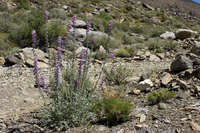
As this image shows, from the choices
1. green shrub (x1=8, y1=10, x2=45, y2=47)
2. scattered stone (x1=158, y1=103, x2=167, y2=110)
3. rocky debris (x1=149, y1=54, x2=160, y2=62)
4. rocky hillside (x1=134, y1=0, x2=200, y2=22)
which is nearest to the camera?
scattered stone (x1=158, y1=103, x2=167, y2=110)

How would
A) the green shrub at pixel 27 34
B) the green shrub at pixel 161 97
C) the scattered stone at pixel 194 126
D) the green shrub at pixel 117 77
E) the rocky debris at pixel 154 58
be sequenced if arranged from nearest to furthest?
1. the scattered stone at pixel 194 126
2. the green shrub at pixel 161 97
3. the green shrub at pixel 117 77
4. the rocky debris at pixel 154 58
5. the green shrub at pixel 27 34

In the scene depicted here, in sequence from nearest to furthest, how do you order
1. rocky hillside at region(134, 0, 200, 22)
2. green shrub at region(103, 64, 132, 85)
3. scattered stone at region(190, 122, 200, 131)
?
1. scattered stone at region(190, 122, 200, 131)
2. green shrub at region(103, 64, 132, 85)
3. rocky hillside at region(134, 0, 200, 22)

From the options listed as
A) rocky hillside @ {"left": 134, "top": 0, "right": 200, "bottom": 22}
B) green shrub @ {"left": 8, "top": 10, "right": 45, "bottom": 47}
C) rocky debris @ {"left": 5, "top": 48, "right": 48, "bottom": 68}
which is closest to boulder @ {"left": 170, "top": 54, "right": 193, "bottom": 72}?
rocky debris @ {"left": 5, "top": 48, "right": 48, "bottom": 68}

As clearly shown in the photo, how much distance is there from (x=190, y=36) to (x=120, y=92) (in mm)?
8184

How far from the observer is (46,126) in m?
3.42

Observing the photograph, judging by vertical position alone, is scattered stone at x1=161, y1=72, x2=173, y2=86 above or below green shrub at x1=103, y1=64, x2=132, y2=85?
above

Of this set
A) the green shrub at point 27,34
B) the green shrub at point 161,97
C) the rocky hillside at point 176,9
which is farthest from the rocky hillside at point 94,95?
the rocky hillside at point 176,9

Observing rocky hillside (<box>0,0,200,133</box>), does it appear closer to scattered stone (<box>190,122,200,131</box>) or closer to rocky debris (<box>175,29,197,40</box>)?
scattered stone (<box>190,122,200,131</box>)

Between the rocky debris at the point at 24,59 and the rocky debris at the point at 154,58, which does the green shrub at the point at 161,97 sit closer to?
the rocky debris at the point at 24,59

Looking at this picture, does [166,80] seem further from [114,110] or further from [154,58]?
[154,58]

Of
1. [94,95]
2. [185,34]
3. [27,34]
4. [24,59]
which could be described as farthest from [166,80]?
[185,34]

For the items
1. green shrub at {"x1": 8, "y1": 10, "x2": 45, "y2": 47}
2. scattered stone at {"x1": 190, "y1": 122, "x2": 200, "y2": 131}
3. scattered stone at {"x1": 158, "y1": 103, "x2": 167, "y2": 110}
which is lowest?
green shrub at {"x1": 8, "y1": 10, "x2": 45, "y2": 47}

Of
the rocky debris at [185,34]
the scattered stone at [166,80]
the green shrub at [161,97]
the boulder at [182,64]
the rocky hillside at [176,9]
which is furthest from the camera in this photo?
the rocky hillside at [176,9]

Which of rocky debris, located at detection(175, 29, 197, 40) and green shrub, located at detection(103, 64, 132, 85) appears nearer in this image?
green shrub, located at detection(103, 64, 132, 85)
